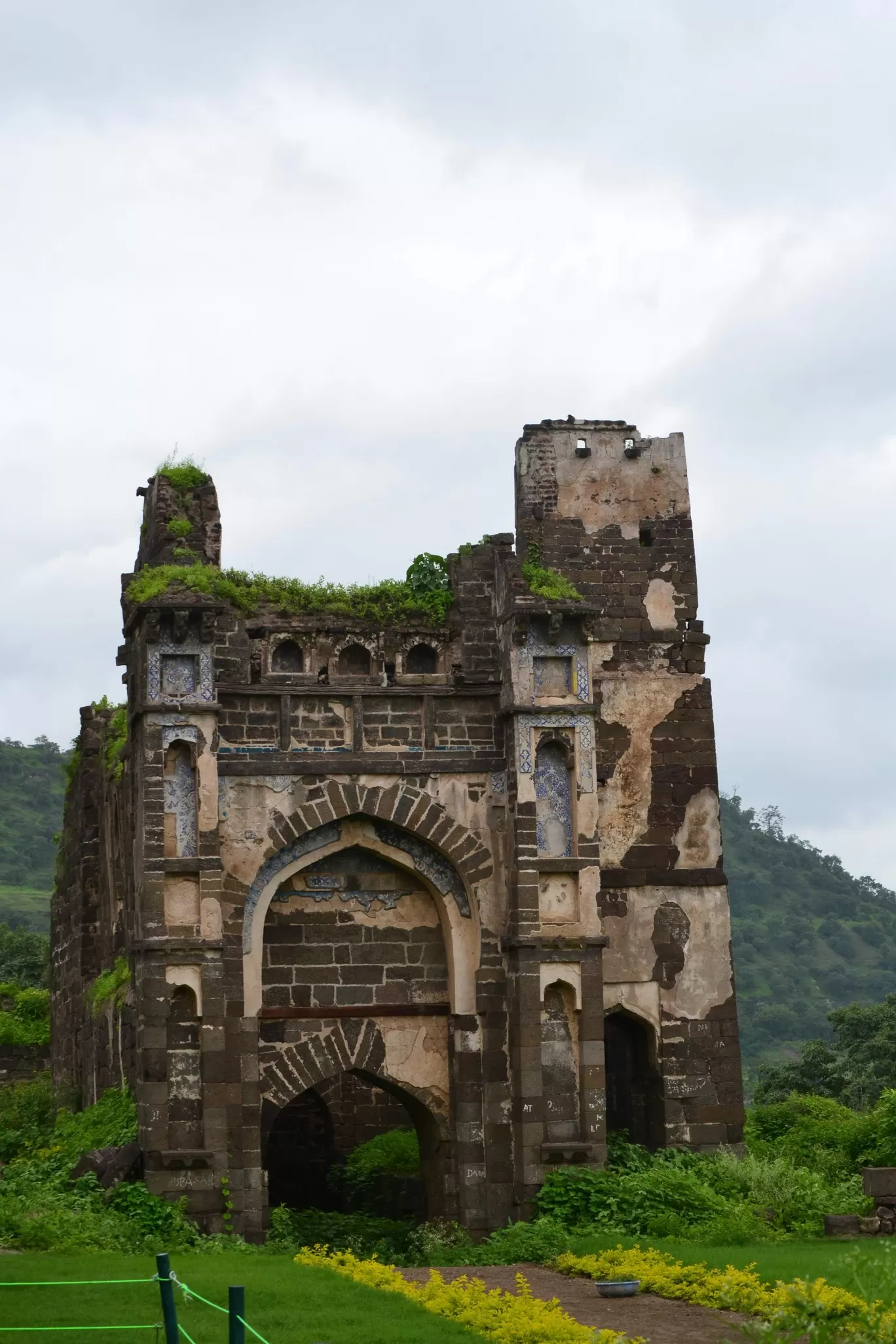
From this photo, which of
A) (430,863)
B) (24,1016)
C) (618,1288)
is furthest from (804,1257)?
(24,1016)

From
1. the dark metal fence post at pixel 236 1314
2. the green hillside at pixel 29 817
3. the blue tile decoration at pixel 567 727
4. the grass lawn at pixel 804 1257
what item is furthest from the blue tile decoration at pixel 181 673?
the green hillside at pixel 29 817

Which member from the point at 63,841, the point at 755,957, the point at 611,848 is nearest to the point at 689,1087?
the point at 611,848

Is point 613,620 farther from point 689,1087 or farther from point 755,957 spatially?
point 755,957

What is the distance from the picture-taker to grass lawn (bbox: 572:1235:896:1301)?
1211 centimetres

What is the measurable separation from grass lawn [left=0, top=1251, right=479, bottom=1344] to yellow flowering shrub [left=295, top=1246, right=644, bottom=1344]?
174mm

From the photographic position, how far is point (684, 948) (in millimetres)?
21984

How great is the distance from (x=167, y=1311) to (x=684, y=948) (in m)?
12.7

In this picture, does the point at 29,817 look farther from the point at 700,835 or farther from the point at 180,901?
the point at 180,901

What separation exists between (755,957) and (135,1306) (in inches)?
2270

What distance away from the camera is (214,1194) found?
17.8 meters

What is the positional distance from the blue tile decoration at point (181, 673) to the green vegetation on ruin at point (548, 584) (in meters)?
3.31

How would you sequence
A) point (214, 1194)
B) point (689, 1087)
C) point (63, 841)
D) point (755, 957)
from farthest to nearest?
point (755, 957) < point (63, 841) < point (689, 1087) < point (214, 1194)

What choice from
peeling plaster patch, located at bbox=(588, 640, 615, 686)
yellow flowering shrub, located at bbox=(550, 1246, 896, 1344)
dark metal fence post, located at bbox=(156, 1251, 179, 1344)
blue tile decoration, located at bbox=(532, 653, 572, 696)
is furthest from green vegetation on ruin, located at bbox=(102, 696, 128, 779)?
dark metal fence post, located at bbox=(156, 1251, 179, 1344)

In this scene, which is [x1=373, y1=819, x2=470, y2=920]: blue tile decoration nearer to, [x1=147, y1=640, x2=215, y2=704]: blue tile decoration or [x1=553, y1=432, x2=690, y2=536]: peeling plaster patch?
[x1=147, y1=640, x2=215, y2=704]: blue tile decoration
